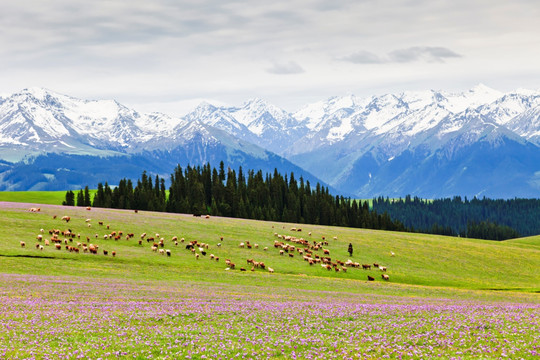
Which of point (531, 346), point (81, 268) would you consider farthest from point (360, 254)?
point (531, 346)

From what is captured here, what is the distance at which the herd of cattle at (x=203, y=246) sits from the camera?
73.0 m

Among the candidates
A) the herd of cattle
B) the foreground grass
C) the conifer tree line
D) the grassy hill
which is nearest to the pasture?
the foreground grass

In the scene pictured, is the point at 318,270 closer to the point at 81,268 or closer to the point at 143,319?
the point at 81,268

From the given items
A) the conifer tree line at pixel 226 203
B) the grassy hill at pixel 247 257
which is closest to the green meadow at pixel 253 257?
the grassy hill at pixel 247 257

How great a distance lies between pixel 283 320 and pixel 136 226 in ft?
220

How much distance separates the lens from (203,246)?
8194cm

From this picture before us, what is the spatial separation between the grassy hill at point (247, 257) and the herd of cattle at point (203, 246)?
29.3 inches

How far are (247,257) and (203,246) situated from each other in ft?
25.7

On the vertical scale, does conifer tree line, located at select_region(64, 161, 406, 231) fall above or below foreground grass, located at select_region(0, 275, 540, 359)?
above

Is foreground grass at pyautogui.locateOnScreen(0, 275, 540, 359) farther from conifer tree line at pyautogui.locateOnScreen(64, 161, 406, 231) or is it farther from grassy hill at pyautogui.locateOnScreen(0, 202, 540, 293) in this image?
conifer tree line at pyautogui.locateOnScreen(64, 161, 406, 231)

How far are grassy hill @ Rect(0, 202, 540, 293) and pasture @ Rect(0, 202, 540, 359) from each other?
0.35 metres

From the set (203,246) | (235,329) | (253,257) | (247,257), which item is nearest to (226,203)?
(203,246)

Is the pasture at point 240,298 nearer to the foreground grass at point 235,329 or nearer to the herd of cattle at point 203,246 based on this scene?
the foreground grass at point 235,329

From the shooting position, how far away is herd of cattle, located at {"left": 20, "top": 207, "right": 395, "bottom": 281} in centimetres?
7300
